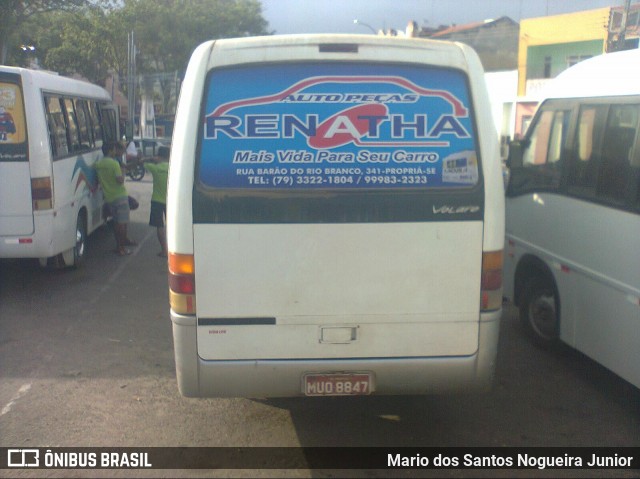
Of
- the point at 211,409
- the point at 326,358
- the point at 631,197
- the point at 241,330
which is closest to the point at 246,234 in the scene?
the point at 241,330

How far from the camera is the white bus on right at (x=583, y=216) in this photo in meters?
4.75

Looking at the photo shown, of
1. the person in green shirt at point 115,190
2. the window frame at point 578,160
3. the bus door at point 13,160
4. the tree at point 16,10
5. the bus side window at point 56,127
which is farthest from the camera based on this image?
the tree at point 16,10

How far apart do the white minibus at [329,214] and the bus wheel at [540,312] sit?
2176 mm

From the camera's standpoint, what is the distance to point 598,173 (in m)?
5.22

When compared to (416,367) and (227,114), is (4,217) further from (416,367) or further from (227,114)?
(416,367)

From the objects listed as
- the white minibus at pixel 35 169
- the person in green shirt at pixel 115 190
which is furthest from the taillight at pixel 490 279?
the person in green shirt at pixel 115 190

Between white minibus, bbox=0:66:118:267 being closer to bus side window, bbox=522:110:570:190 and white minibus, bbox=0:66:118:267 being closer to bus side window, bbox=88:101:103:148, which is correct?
bus side window, bbox=88:101:103:148

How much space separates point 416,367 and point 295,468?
0.96m

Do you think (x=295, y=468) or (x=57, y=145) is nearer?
(x=295, y=468)

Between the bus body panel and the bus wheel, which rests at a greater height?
the bus body panel

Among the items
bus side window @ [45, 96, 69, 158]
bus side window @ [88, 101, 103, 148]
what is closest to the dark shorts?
bus side window @ [45, 96, 69, 158]

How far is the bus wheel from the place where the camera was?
19.5 feet
